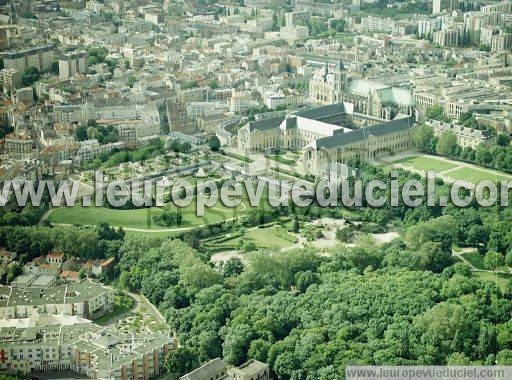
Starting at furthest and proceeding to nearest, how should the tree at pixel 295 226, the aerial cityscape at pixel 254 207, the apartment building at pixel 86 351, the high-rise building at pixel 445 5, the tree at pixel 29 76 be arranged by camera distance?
the high-rise building at pixel 445 5 → the tree at pixel 29 76 → the tree at pixel 295 226 → the aerial cityscape at pixel 254 207 → the apartment building at pixel 86 351

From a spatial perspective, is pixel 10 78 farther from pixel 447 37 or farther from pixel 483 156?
pixel 447 37

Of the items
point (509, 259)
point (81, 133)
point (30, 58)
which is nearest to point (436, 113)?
point (81, 133)

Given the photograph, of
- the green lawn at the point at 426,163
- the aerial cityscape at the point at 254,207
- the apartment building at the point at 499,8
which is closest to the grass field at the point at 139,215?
the aerial cityscape at the point at 254,207

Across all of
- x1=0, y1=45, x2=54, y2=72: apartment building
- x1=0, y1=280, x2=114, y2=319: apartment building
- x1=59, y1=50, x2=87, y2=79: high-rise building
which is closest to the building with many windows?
x1=0, y1=280, x2=114, y2=319: apartment building

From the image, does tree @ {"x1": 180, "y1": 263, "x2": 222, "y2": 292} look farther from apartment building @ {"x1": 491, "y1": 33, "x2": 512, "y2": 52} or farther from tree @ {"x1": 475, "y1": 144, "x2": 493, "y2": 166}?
apartment building @ {"x1": 491, "y1": 33, "x2": 512, "y2": 52}

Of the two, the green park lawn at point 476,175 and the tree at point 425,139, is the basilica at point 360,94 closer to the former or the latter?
the tree at point 425,139

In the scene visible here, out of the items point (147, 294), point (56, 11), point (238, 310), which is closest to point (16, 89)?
point (56, 11)

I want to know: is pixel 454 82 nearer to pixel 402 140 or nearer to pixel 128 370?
pixel 402 140
